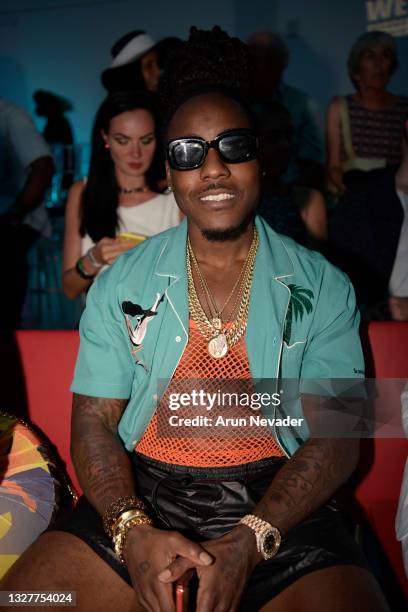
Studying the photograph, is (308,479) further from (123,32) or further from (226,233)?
(123,32)

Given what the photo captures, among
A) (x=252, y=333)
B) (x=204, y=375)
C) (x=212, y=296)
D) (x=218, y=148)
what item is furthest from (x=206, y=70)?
(x=204, y=375)

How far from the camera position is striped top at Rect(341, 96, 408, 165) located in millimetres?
4270

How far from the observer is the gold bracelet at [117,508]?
1.73 meters

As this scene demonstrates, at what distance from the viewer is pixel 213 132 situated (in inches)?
76.0

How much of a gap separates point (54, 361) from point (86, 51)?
7.10 meters

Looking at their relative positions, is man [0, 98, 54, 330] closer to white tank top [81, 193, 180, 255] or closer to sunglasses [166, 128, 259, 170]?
white tank top [81, 193, 180, 255]

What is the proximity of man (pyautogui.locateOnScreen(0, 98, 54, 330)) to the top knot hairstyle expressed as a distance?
6.09 ft

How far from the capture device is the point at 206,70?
2096mm

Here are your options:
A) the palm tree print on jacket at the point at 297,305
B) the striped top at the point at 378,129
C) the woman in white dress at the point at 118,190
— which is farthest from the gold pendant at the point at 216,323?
the striped top at the point at 378,129

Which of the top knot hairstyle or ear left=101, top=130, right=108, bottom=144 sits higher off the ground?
the top knot hairstyle

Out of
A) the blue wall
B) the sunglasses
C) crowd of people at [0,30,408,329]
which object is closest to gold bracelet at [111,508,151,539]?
the sunglasses

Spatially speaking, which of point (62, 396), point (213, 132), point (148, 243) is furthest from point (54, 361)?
point (213, 132)

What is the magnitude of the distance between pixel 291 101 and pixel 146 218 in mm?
2007

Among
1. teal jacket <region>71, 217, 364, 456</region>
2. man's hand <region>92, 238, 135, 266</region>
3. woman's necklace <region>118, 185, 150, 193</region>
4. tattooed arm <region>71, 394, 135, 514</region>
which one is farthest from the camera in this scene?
woman's necklace <region>118, 185, 150, 193</region>
